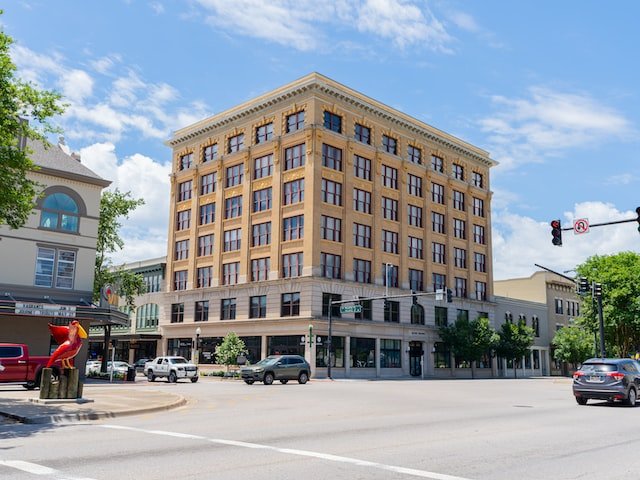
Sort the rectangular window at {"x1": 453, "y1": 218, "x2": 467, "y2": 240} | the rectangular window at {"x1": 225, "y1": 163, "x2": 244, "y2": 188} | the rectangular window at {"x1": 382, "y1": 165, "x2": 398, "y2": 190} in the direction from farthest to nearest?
the rectangular window at {"x1": 453, "y1": 218, "x2": 467, "y2": 240}, the rectangular window at {"x1": 225, "y1": 163, "x2": 244, "y2": 188}, the rectangular window at {"x1": 382, "y1": 165, "x2": 398, "y2": 190}

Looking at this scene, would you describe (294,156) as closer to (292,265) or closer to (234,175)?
(234,175)

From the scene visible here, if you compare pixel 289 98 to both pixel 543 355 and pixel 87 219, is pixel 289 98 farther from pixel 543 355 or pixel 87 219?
pixel 543 355

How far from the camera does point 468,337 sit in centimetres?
6194

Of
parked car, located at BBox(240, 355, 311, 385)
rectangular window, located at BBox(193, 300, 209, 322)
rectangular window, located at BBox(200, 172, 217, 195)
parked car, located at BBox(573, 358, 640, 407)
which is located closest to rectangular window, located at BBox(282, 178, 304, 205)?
rectangular window, located at BBox(200, 172, 217, 195)

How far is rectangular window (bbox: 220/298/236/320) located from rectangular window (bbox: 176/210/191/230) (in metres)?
11.1

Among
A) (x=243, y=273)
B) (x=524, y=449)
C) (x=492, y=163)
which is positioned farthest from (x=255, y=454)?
(x=492, y=163)

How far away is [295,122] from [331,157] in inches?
186

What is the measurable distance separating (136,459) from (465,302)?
6147cm

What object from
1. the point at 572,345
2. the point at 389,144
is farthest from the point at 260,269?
the point at 572,345

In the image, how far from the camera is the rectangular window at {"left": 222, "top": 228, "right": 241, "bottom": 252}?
6134 cm

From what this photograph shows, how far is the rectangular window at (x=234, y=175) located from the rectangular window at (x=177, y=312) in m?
13.6

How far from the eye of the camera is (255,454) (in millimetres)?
10625

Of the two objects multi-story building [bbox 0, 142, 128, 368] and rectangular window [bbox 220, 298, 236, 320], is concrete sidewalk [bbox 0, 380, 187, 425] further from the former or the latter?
rectangular window [bbox 220, 298, 236, 320]

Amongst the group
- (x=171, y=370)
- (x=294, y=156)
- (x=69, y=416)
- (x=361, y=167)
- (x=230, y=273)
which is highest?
(x=294, y=156)
